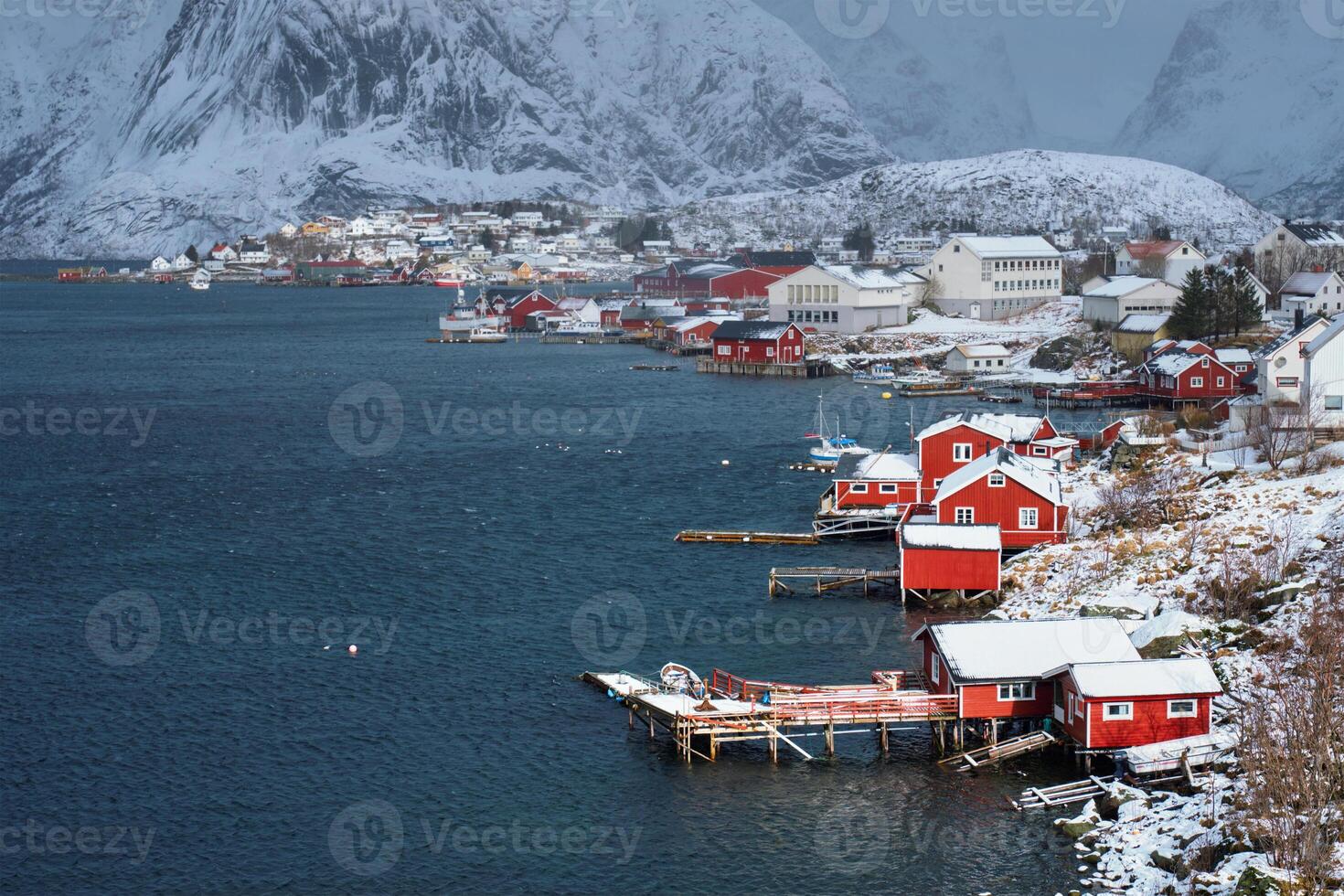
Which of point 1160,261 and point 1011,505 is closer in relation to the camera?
point 1011,505

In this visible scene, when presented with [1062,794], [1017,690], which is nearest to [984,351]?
[1017,690]

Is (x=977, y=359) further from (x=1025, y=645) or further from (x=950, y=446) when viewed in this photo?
(x=1025, y=645)

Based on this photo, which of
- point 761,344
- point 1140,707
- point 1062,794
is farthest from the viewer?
point 761,344

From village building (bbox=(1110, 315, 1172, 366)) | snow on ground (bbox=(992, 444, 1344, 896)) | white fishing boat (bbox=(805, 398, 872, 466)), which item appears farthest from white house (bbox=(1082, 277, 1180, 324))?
snow on ground (bbox=(992, 444, 1344, 896))

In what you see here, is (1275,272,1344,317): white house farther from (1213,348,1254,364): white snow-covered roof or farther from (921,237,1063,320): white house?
(921,237,1063,320): white house

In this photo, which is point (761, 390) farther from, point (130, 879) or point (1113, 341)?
point (130, 879)

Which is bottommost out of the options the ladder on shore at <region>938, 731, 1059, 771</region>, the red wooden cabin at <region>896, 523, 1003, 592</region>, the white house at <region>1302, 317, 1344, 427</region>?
the ladder on shore at <region>938, 731, 1059, 771</region>
